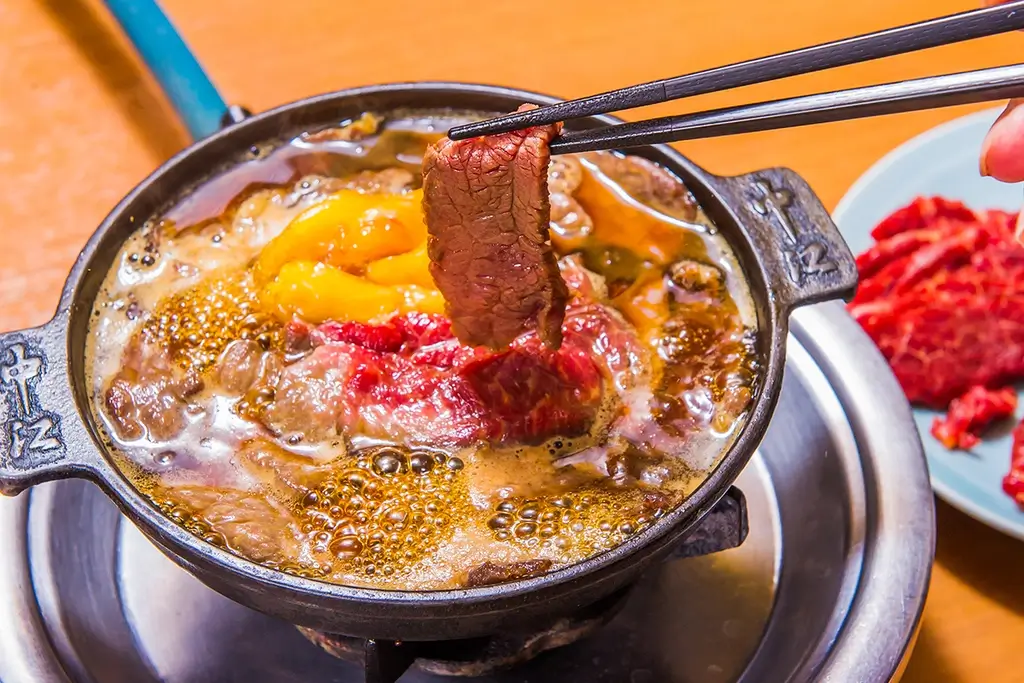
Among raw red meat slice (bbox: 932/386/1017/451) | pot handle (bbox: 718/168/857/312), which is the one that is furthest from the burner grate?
raw red meat slice (bbox: 932/386/1017/451)

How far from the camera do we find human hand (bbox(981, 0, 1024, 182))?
113cm

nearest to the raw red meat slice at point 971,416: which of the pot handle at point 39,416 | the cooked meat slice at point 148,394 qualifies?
the cooked meat slice at point 148,394

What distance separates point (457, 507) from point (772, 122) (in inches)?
24.9

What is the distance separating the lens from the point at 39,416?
117cm

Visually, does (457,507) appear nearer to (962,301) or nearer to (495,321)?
(495,321)

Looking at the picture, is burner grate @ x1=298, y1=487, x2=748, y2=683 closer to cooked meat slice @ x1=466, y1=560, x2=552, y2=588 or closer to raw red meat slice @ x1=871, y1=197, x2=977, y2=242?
cooked meat slice @ x1=466, y1=560, x2=552, y2=588

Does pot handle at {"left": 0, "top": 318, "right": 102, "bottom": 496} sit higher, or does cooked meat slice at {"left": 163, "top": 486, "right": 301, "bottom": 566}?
pot handle at {"left": 0, "top": 318, "right": 102, "bottom": 496}

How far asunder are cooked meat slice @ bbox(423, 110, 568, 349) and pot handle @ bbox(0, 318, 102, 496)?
20.4 inches

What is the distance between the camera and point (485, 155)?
1.16m

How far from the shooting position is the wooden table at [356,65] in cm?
241

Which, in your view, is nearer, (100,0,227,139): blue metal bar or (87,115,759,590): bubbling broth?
(87,115,759,590): bubbling broth

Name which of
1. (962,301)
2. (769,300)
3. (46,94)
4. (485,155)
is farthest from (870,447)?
(46,94)

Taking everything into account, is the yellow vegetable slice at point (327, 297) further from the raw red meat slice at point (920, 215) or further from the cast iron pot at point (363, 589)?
the raw red meat slice at point (920, 215)

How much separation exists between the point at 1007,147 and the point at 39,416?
1294 millimetres
